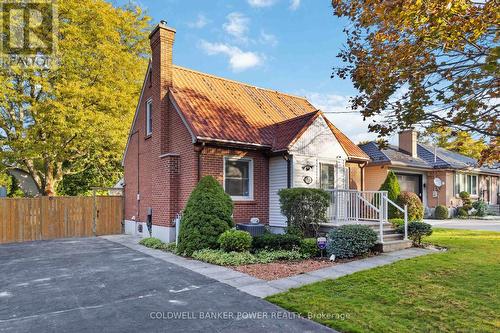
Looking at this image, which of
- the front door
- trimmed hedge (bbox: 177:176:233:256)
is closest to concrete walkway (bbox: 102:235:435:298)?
trimmed hedge (bbox: 177:176:233:256)

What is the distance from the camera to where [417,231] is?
11242 millimetres

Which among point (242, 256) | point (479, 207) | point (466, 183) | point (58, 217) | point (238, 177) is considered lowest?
point (479, 207)

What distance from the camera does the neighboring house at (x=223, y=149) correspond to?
12156 mm

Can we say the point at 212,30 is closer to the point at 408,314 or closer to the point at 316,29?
the point at 316,29

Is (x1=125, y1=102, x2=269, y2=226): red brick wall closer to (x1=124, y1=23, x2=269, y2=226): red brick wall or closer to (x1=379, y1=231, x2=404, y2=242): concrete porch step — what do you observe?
(x1=124, y1=23, x2=269, y2=226): red brick wall

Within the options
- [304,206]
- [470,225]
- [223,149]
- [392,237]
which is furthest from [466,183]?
[223,149]

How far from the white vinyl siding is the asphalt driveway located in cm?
490

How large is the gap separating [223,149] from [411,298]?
7775mm

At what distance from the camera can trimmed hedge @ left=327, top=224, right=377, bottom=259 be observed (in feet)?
30.6

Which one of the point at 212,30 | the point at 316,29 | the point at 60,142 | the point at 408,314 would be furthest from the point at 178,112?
the point at 408,314

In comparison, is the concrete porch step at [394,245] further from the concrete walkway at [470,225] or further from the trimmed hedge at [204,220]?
the concrete walkway at [470,225]

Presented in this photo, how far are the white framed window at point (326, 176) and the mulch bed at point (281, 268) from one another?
4.52m

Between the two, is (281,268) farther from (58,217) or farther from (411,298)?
(58,217)

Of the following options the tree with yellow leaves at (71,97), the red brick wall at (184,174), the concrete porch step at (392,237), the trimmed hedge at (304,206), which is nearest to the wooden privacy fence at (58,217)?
the tree with yellow leaves at (71,97)
